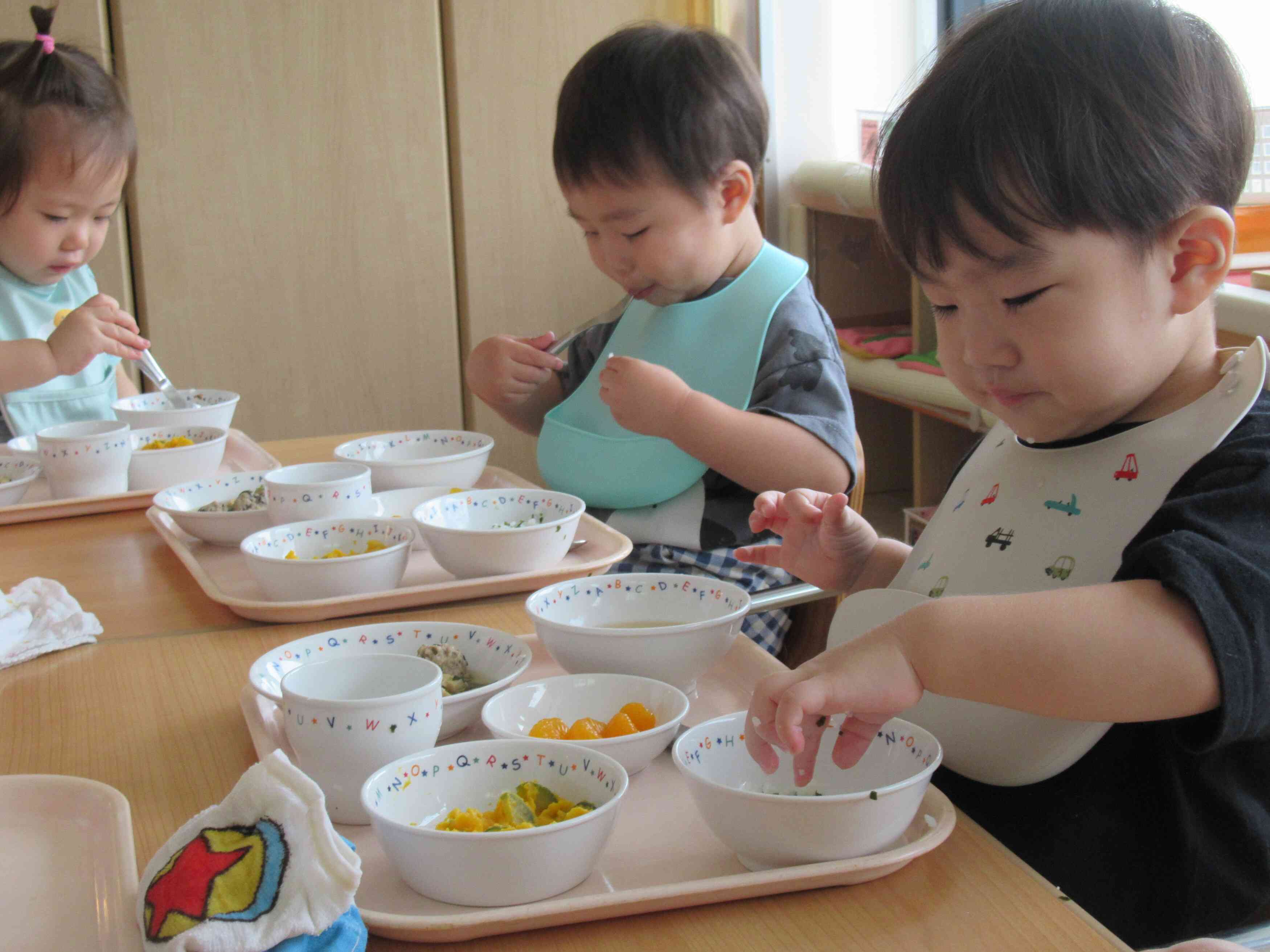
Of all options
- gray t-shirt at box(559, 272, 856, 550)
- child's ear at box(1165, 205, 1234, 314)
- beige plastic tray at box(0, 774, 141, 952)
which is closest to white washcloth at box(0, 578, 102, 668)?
beige plastic tray at box(0, 774, 141, 952)

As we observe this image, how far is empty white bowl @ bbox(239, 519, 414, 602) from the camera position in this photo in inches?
38.0

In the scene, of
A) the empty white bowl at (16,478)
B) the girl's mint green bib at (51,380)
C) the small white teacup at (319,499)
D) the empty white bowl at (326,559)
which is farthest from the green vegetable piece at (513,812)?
the girl's mint green bib at (51,380)

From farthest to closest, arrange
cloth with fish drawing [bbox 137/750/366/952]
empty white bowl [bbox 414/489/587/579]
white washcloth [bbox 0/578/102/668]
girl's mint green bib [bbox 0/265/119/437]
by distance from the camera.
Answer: girl's mint green bib [bbox 0/265/119/437] < empty white bowl [bbox 414/489/587/579] < white washcloth [bbox 0/578/102/668] < cloth with fish drawing [bbox 137/750/366/952]

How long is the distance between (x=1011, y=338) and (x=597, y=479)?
0.82 m

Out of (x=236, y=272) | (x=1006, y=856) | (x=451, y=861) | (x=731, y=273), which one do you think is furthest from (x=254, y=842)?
(x=236, y=272)

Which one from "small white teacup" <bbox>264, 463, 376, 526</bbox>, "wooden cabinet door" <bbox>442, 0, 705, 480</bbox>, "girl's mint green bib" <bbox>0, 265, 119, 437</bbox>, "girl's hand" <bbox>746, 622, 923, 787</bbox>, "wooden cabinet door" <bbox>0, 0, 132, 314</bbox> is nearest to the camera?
"girl's hand" <bbox>746, 622, 923, 787</bbox>

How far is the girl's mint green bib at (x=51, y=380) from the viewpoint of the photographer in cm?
Answer: 179

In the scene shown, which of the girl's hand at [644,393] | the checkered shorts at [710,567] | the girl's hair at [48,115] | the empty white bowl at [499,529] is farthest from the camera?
the girl's hair at [48,115]

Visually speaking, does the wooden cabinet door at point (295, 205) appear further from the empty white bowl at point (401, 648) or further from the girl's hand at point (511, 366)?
the empty white bowl at point (401, 648)

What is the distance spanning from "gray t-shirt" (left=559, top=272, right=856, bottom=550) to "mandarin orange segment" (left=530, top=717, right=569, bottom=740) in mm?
661

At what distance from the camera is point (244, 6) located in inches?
103

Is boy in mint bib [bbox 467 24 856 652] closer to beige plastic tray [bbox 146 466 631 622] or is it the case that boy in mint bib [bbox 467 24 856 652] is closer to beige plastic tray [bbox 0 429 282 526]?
beige plastic tray [bbox 146 466 631 622]

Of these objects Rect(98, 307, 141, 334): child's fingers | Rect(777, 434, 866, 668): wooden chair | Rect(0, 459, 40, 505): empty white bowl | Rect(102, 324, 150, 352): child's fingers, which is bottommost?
Rect(777, 434, 866, 668): wooden chair

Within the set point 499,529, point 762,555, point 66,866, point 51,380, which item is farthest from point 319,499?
point 51,380
